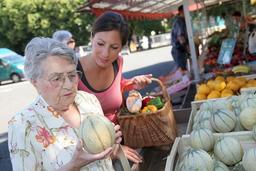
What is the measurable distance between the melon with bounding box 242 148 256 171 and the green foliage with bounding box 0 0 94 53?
31.7m

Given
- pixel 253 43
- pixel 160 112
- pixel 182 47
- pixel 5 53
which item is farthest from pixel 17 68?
pixel 160 112

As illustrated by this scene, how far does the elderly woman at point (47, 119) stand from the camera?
1834 millimetres

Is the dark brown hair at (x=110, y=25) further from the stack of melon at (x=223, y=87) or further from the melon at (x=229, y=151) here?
the stack of melon at (x=223, y=87)

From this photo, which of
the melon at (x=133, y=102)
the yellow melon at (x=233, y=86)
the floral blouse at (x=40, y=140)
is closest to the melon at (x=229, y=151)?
the floral blouse at (x=40, y=140)

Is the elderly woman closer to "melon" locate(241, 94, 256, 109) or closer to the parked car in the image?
"melon" locate(241, 94, 256, 109)

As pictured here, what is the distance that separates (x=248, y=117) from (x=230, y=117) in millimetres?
122

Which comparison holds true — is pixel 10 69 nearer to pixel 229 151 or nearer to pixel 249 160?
pixel 229 151

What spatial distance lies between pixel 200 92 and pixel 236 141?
2151 mm

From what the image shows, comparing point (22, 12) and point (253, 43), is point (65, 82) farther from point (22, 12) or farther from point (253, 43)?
point (22, 12)

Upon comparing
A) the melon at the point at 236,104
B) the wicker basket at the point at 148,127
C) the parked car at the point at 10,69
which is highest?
the melon at the point at 236,104

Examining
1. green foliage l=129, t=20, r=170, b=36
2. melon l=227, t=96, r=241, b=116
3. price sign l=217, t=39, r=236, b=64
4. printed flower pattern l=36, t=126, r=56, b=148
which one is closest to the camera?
printed flower pattern l=36, t=126, r=56, b=148

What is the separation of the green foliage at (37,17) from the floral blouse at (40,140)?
31583 mm

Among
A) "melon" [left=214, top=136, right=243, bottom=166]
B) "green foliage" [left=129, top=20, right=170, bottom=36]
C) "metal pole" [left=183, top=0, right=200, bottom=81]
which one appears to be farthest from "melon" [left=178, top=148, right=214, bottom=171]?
"green foliage" [left=129, top=20, right=170, bottom=36]

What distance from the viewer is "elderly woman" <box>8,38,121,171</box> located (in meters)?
1.83
